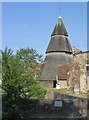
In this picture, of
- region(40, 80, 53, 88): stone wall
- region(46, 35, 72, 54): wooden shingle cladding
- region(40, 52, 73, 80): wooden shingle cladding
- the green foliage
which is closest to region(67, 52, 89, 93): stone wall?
region(40, 80, 53, 88): stone wall

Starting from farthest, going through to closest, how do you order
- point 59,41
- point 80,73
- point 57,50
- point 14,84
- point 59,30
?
1. point 59,30
2. point 59,41
3. point 57,50
4. point 80,73
5. point 14,84

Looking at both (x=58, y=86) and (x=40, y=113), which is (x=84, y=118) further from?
(x=58, y=86)

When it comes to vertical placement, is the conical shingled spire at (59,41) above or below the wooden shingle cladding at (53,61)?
above

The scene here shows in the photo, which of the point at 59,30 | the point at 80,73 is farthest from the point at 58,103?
the point at 59,30

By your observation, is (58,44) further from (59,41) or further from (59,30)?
(59,30)

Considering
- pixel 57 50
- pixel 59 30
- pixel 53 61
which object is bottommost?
pixel 53 61

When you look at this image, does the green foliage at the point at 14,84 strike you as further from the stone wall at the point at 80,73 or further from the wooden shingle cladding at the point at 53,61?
the wooden shingle cladding at the point at 53,61

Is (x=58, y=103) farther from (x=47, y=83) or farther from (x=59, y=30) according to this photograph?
(x=59, y=30)

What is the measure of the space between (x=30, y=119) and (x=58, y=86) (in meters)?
22.6

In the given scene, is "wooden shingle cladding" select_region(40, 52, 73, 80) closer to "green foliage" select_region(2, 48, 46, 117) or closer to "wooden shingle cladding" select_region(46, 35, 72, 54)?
"wooden shingle cladding" select_region(46, 35, 72, 54)

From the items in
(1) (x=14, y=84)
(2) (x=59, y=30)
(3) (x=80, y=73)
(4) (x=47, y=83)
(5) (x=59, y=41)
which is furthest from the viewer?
(2) (x=59, y=30)

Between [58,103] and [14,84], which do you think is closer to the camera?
[14,84]

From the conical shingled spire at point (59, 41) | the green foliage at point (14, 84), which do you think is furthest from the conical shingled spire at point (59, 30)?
the green foliage at point (14, 84)

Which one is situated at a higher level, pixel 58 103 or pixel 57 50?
pixel 57 50
